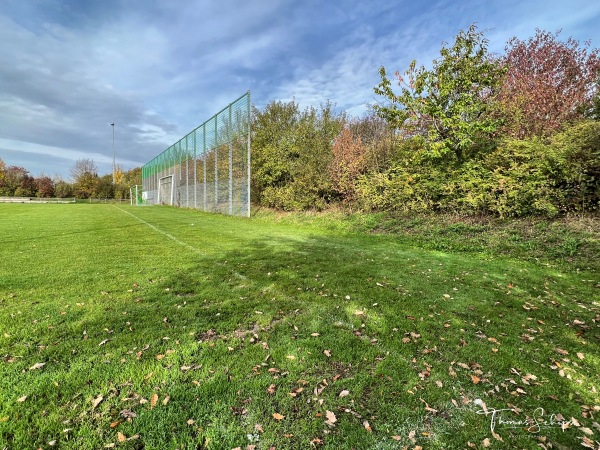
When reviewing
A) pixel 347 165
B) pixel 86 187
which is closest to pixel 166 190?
pixel 347 165

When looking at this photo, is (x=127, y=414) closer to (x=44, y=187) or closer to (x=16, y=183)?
(x=44, y=187)

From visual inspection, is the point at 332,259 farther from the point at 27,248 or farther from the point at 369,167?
the point at 369,167

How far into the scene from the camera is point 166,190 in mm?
37688

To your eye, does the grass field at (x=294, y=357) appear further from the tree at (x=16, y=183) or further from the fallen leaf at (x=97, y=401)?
the tree at (x=16, y=183)

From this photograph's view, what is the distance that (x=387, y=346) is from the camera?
321cm

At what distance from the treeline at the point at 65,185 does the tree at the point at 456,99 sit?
63598 millimetres

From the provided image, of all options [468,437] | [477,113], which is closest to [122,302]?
[468,437]

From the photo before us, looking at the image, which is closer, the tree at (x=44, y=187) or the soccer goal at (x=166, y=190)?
the soccer goal at (x=166, y=190)

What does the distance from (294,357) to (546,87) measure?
12778 millimetres

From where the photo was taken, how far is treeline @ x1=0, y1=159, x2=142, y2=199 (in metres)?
54.3

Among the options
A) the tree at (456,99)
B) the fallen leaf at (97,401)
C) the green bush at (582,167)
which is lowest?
the fallen leaf at (97,401)

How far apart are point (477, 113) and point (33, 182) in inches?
2747

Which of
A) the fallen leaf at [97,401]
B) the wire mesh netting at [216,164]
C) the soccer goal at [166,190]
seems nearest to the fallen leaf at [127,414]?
Answer: the fallen leaf at [97,401]

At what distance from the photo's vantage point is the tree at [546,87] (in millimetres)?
10320
